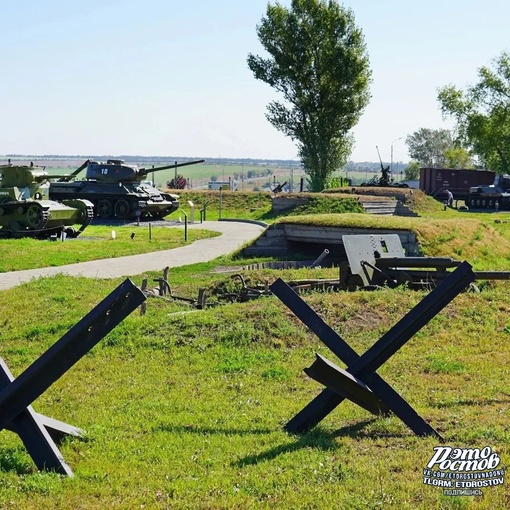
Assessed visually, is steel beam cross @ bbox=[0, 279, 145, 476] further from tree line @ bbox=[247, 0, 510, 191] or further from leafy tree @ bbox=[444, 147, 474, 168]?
leafy tree @ bbox=[444, 147, 474, 168]

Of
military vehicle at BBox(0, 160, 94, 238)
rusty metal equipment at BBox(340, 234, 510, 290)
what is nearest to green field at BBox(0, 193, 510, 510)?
rusty metal equipment at BBox(340, 234, 510, 290)

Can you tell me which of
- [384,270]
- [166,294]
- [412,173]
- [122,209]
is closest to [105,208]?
[122,209]

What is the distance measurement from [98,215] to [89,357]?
29.8 m

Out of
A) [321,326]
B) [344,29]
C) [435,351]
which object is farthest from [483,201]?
[321,326]

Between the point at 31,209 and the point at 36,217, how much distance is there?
0.31 m

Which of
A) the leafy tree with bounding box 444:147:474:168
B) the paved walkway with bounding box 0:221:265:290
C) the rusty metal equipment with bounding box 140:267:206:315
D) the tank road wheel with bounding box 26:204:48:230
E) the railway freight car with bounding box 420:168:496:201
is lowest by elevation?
the paved walkway with bounding box 0:221:265:290

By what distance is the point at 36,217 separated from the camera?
29.3 metres

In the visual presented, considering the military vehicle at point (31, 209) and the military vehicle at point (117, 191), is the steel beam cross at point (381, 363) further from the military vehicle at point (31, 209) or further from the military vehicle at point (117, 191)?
the military vehicle at point (117, 191)

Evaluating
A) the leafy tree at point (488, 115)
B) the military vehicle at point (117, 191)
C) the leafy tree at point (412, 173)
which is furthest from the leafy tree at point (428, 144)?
the military vehicle at point (117, 191)

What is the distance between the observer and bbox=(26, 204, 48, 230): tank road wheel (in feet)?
95.2

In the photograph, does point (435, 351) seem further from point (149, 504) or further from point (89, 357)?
point (149, 504)

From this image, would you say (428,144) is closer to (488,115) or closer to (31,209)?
(488,115)

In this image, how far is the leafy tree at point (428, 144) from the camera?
420 feet

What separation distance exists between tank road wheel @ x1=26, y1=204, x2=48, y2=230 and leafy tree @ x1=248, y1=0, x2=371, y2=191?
28.1 m
